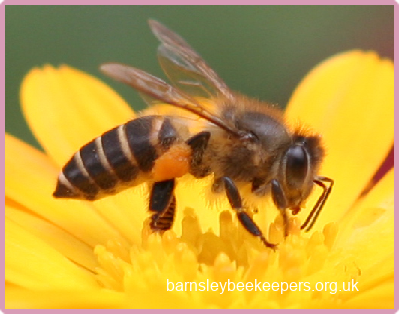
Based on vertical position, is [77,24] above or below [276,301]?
above

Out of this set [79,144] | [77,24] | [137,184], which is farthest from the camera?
[77,24]

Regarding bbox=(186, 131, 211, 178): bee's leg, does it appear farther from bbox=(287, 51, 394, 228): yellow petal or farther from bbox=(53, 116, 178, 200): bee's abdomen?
bbox=(287, 51, 394, 228): yellow petal

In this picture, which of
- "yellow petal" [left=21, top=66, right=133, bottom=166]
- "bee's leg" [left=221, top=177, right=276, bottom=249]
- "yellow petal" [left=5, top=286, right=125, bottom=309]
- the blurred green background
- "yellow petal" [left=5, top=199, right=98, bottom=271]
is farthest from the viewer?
the blurred green background

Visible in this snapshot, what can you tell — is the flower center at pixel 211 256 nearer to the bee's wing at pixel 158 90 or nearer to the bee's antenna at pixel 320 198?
the bee's antenna at pixel 320 198

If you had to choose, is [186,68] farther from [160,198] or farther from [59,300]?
[59,300]

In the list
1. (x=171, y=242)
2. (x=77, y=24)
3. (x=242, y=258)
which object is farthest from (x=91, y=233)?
(x=77, y=24)

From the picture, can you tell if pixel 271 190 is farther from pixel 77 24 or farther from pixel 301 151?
pixel 77 24

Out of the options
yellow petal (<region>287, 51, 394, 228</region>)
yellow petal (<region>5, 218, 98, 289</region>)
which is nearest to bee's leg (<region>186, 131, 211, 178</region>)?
yellow petal (<region>5, 218, 98, 289</region>)
